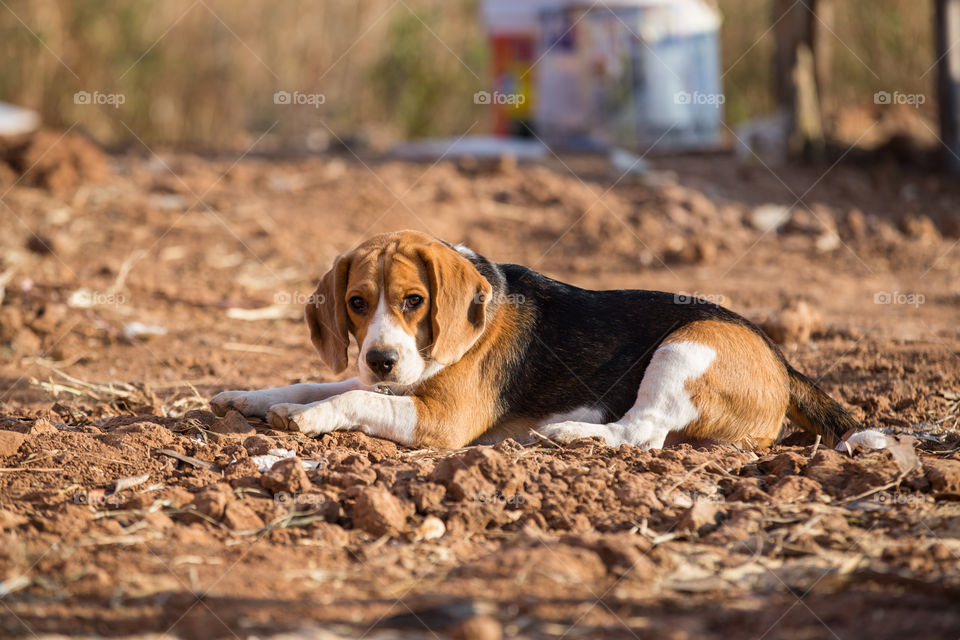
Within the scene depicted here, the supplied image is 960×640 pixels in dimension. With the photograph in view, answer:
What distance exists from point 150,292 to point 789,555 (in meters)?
6.30

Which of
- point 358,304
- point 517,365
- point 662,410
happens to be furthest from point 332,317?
point 662,410

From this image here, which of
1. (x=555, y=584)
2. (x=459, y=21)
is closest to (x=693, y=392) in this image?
(x=555, y=584)

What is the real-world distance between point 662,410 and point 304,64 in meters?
13.8

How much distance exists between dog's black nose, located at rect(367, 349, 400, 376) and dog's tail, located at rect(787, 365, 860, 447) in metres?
2.10

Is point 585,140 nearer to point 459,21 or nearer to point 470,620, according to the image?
point 459,21

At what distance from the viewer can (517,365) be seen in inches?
198

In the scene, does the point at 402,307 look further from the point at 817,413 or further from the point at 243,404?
the point at 817,413

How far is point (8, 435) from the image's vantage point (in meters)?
4.28

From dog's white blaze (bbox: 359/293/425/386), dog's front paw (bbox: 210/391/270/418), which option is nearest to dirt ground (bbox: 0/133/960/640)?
dog's front paw (bbox: 210/391/270/418)

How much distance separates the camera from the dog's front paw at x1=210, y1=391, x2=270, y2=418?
16.2 ft

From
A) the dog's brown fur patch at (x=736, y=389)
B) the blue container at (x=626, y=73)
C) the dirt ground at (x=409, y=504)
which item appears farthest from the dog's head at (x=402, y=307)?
the blue container at (x=626, y=73)

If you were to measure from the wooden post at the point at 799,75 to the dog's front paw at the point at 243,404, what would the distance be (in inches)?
404

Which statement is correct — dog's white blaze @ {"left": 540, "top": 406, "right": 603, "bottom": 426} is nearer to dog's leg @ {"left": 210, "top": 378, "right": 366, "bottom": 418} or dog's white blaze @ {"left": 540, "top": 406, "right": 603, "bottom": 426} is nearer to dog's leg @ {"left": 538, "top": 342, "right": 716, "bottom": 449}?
dog's leg @ {"left": 538, "top": 342, "right": 716, "bottom": 449}

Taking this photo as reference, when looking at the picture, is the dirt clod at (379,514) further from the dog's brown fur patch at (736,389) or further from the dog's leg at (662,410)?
the dog's brown fur patch at (736,389)
